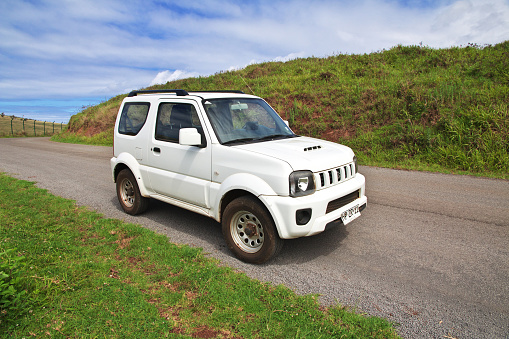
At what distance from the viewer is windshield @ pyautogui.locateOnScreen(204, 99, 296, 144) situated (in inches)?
181

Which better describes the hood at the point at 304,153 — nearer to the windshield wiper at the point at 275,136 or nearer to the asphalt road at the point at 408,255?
the windshield wiper at the point at 275,136

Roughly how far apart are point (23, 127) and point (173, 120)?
135 ft

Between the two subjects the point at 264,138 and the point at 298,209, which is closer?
the point at 298,209

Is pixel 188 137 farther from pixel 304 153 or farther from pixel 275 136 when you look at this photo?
pixel 304 153

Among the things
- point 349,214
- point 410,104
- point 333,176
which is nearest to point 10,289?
point 333,176

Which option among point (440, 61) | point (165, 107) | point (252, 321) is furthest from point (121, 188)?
point (440, 61)

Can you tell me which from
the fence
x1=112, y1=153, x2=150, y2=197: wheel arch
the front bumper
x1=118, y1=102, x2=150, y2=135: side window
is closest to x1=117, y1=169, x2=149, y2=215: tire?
x1=112, y1=153, x2=150, y2=197: wheel arch

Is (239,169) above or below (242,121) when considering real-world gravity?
below

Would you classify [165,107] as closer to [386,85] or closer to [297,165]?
[297,165]

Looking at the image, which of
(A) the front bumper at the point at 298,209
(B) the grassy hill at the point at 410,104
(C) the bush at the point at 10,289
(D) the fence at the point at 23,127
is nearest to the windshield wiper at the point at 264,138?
(A) the front bumper at the point at 298,209

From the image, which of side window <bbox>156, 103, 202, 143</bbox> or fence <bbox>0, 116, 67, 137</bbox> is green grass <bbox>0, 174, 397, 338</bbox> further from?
fence <bbox>0, 116, 67, 137</bbox>

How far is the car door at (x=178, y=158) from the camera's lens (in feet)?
15.1

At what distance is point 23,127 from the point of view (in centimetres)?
3794

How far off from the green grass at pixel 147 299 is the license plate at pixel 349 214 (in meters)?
1.13
